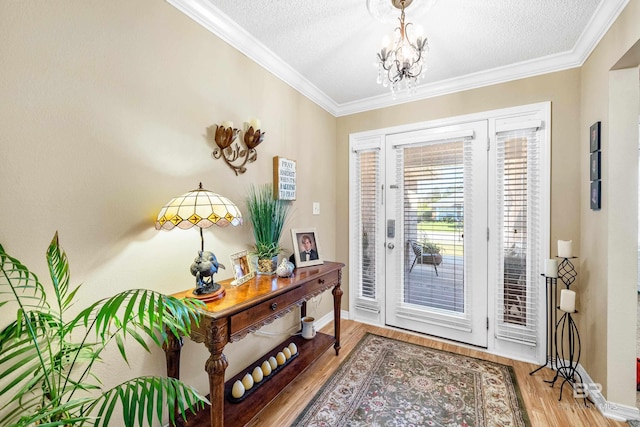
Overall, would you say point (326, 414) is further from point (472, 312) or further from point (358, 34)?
point (358, 34)

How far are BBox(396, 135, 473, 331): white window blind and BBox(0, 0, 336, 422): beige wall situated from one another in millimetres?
1652

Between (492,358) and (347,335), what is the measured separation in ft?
4.19

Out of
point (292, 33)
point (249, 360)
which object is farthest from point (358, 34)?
point (249, 360)

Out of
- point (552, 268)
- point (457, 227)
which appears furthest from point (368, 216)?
point (552, 268)

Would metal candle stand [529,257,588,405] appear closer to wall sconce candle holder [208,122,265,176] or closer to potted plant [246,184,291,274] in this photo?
potted plant [246,184,291,274]

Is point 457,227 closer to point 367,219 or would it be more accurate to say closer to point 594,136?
point 367,219

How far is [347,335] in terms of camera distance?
8.91 feet

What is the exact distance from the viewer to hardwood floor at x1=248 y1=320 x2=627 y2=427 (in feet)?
5.34

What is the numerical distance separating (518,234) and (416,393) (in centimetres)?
154

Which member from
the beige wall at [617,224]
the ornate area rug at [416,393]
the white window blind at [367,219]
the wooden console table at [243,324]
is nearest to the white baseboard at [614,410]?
the beige wall at [617,224]

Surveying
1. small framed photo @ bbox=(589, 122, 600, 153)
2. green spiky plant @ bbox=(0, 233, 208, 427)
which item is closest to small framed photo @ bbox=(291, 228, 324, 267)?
green spiky plant @ bbox=(0, 233, 208, 427)

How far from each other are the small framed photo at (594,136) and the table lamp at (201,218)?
2.35 m

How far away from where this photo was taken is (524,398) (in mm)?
1821

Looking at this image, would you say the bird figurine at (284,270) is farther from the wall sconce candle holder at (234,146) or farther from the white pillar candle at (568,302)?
the white pillar candle at (568,302)
